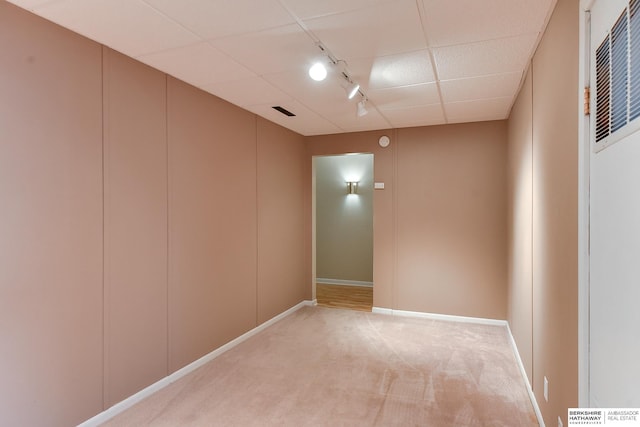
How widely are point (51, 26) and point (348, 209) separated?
5.41 m

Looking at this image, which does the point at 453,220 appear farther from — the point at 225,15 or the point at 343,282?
the point at 225,15

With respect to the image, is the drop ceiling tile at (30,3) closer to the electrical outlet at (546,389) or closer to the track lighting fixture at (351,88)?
the track lighting fixture at (351,88)

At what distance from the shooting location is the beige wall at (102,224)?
1.99m

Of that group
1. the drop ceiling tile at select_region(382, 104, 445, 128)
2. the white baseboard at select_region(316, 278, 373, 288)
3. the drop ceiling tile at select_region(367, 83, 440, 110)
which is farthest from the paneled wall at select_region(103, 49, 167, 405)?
the white baseboard at select_region(316, 278, 373, 288)

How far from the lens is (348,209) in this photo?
6.92 meters

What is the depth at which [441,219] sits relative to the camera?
4715 mm

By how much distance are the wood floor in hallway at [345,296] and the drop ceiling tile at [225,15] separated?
423 centimetres

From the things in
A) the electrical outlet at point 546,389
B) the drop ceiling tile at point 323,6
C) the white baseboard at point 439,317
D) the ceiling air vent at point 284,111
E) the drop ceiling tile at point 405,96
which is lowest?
the white baseboard at point 439,317

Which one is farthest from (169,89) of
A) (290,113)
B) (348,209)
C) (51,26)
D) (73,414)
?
(348,209)

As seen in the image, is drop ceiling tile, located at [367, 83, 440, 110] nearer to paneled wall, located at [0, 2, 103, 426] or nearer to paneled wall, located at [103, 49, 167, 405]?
paneled wall, located at [103, 49, 167, 405]

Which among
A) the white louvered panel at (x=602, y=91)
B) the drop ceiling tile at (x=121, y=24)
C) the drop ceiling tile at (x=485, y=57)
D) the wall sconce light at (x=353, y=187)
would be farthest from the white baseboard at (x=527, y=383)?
the wall sconce light at (x=353, y=187)

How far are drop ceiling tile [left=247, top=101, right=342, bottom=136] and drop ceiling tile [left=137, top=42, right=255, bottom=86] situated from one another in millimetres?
872

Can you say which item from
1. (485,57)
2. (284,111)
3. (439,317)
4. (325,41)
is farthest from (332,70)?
(439,317)

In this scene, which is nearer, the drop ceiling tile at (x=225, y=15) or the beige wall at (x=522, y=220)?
the drop ceiling tile at (x=225, y=15)
